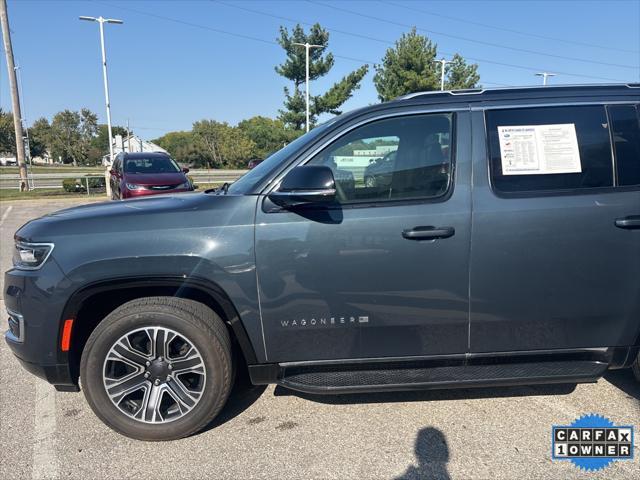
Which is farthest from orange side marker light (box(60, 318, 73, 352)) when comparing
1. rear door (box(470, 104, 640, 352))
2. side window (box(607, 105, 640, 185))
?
side window (box(607, 105, 640, 185))

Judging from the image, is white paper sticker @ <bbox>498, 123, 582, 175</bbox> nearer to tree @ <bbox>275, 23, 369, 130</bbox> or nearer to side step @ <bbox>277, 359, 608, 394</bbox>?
side step @ <bbox>277, 359, 608, 394</bbox>

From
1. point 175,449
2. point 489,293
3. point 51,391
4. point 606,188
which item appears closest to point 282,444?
point 175,449

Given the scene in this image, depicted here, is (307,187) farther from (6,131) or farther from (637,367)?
(6,131)

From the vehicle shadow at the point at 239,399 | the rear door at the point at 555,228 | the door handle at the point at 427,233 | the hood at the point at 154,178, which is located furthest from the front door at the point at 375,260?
the hood at the point at 154,178

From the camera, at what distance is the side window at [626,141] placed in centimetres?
275

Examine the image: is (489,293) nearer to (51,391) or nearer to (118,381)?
(118,381)

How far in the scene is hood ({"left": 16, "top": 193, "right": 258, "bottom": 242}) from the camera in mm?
2613

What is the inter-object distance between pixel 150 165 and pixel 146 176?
37.0 inches

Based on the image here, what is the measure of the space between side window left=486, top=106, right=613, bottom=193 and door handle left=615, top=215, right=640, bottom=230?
23cm

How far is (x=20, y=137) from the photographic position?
20797 millimetres

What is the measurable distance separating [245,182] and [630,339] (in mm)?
2654

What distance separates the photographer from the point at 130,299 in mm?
2805

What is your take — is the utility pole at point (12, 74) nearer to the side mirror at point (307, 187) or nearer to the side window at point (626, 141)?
the side mirror at point (307, 187)

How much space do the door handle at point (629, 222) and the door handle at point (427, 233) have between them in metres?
1.00
